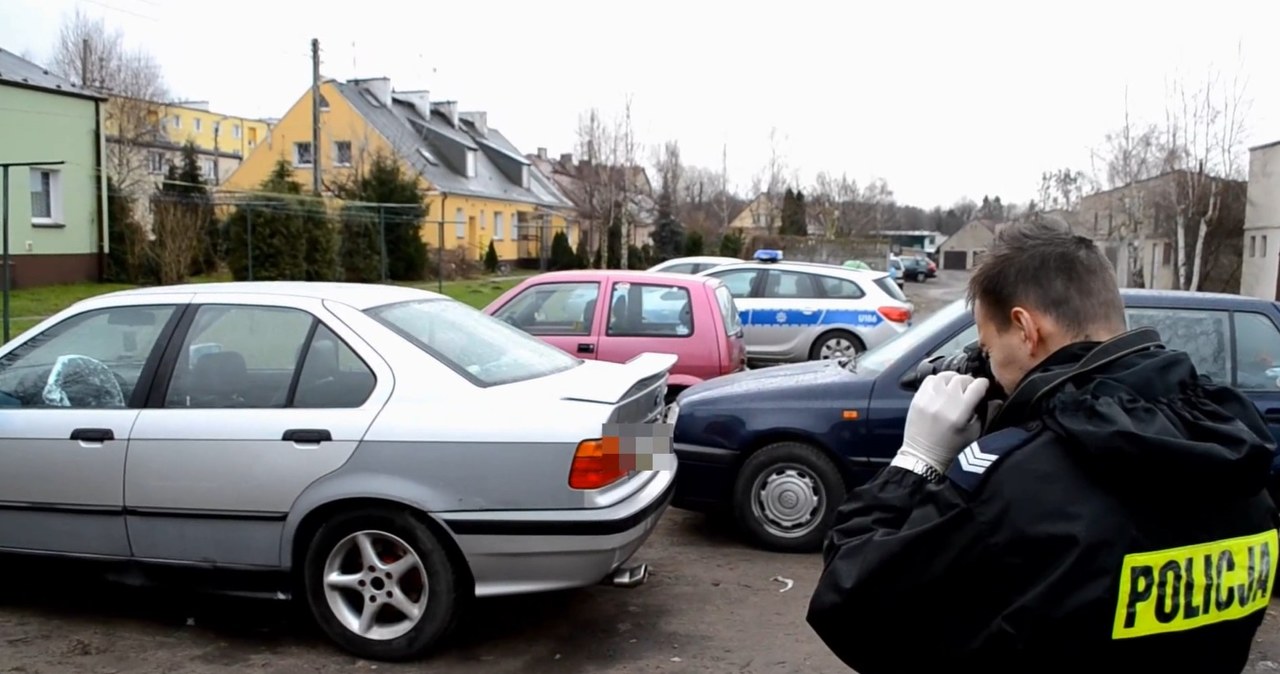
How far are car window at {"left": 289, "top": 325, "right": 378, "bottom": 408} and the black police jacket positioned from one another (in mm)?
3105

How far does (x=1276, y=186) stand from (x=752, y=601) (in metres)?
37.6

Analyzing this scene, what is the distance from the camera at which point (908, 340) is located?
6152 mm

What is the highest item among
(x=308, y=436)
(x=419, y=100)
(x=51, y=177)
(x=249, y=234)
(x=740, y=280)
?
(x=419, y=100)

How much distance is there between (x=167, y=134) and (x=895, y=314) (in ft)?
209

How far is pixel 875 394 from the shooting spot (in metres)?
5.71

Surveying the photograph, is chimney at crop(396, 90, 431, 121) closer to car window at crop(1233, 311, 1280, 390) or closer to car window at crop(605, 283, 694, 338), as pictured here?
car window at crop(605, 283, 694, 338)

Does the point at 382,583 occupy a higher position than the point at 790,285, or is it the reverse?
the point at 790,285

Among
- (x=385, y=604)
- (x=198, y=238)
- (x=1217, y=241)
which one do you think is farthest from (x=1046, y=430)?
(x=1217, y=241)

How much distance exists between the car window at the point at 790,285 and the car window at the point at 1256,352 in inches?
341

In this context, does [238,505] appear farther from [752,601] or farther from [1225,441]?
[1225,441]

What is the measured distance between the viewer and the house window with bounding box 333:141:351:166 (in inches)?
1699

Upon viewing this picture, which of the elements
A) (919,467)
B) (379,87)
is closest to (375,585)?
(919,467)

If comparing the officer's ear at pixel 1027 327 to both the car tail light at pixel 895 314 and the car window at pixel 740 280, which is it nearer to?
the car tail light at pixel 895 314

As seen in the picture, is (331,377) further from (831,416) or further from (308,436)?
(831,416)
